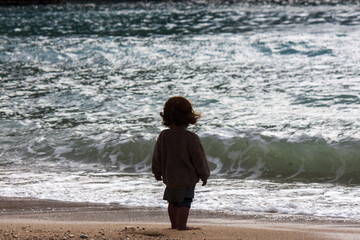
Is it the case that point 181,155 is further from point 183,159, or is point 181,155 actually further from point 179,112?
point 179,112

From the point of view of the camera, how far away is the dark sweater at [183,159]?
14.1 ft

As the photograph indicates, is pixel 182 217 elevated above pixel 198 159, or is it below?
below

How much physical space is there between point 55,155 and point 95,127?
135cm

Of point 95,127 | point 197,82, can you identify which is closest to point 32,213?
point 95,127

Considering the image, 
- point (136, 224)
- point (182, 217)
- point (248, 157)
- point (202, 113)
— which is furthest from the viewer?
point (202, 113)

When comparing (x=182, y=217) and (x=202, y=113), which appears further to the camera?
(x=202, y=113)

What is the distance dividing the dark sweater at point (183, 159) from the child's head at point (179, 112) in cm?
7

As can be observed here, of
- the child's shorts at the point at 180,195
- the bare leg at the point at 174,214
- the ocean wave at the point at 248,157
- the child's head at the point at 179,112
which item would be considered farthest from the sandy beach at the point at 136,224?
the ocean wave at the point at 248,157

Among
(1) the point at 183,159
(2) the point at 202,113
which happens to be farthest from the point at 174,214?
(2) the point at 202,113

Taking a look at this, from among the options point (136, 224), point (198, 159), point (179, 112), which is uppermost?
point (179, 112)

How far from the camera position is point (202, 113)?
1016cm

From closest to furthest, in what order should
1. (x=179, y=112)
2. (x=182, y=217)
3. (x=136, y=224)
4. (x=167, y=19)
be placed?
(x=179, y=112), (x=182, y=217), (x=136, y=224), (x=167, y=19)

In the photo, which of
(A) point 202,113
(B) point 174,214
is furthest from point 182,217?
(A) point 202,113

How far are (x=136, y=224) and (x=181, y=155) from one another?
2.96 feet
